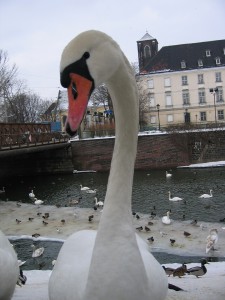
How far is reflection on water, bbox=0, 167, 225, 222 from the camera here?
1667cm

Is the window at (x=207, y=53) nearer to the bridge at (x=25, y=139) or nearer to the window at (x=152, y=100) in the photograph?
the window at (x=152, y=100)

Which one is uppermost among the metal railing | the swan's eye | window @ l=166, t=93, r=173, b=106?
window @ l=166, t=93, r=173, b=106

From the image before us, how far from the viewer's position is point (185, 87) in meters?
55.5

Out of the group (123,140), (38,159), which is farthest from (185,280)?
(38,159)

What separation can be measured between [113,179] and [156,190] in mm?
19297

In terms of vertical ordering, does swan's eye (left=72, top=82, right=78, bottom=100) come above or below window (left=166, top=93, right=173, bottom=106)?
below

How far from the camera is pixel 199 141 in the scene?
109ft

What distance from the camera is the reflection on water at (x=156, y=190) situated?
16672 millimetres

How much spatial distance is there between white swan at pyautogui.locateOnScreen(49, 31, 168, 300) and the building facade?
172ft

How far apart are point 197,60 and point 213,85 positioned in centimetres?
434

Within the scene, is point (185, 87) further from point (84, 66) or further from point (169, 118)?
point (84, 66)

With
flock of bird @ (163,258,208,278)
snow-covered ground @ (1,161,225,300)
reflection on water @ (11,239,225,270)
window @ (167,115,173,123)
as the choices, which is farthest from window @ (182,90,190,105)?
flock of bird @ (163,258,208,278)

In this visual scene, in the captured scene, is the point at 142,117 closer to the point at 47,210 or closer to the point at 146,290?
the point at 47,210

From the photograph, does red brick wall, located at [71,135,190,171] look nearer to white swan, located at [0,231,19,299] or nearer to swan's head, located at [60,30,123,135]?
white swan, located at [0,231,19,299]
